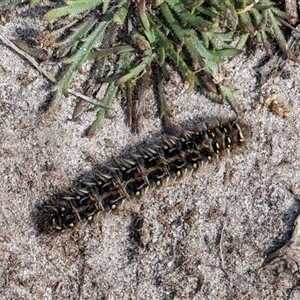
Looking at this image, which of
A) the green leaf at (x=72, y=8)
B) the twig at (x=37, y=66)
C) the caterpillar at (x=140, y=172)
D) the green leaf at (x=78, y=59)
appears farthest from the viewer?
the twig at (x=37, y=66)

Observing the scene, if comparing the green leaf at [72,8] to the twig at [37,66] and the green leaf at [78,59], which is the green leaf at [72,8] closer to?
the green leaf at [78,59]

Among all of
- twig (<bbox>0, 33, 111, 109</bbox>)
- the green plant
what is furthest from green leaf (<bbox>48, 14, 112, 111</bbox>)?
twig (<bbox>0, 33, 111, 109</bbox>)

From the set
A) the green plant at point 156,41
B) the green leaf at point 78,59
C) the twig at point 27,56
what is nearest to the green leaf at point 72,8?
the green plant at point 156,41

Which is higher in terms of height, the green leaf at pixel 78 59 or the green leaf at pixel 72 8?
the green leaf at pixel 72 8

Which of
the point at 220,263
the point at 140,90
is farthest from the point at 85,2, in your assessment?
the point at 220,263

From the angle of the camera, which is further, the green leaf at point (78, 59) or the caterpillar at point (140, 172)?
the green leaf at point (78, 59)

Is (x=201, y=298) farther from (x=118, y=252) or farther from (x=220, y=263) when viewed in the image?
(x=118, y=252)
